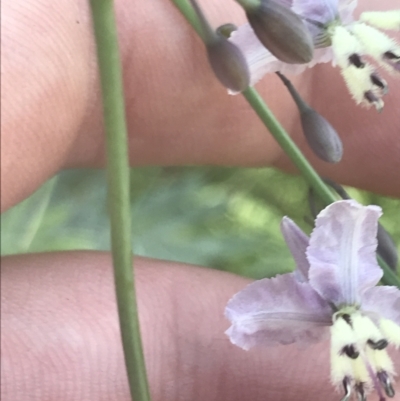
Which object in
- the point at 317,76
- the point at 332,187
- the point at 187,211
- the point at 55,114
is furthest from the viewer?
the point at 187,211

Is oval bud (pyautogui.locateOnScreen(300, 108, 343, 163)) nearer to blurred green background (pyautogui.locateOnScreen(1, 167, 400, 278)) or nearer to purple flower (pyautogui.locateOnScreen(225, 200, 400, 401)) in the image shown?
purple flower (pyautogui.locateOnScreen(225, 200, 400, 401))

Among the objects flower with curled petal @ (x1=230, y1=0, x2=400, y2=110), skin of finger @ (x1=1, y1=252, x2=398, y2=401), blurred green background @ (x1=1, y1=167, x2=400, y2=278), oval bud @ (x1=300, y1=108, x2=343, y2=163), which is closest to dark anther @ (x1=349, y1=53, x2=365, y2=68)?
flower with curled petal @ (x1=230, y1=0, x2=400, y2=110)

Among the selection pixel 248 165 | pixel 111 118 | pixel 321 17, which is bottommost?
pixel 111 118

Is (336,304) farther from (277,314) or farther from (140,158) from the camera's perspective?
(140,158)

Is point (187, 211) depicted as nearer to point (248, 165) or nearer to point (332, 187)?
point (248, 165)

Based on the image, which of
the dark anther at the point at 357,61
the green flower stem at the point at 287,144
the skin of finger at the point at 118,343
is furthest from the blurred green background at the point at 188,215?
the dark anther at the point at 357,61

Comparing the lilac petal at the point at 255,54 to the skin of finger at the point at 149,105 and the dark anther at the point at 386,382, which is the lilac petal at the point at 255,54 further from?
the dark anther at the point at 386,382

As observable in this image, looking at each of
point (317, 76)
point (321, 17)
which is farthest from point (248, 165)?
point (321, 17)
